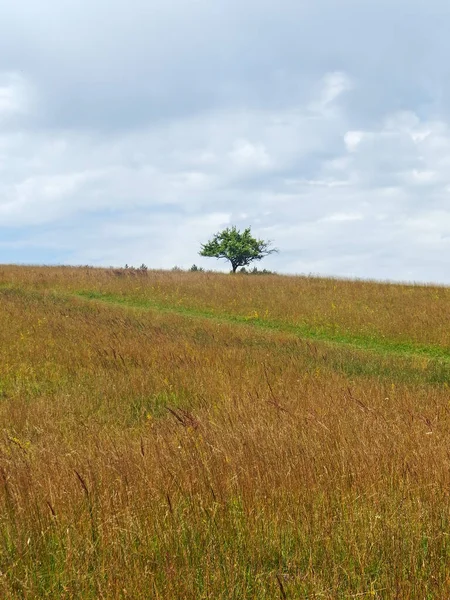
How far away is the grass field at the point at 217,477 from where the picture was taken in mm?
2818

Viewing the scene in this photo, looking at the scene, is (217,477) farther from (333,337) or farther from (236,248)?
(236,248)

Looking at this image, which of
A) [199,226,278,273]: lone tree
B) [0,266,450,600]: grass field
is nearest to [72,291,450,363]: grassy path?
[0,266,450,600]: grass field

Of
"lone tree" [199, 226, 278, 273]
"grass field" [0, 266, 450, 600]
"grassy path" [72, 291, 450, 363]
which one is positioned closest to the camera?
"grass field" [0, 266, 450, 600]

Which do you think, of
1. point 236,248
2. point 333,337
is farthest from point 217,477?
point 236,248

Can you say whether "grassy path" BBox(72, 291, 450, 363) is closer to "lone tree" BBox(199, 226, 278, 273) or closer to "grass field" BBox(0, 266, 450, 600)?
"grass field" BBox(0, 266, 450, 600)

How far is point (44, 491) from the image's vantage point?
3.72 m

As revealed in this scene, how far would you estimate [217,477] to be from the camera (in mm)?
3951

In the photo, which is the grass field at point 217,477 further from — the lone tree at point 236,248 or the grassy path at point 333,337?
the lone tree at point 236,248

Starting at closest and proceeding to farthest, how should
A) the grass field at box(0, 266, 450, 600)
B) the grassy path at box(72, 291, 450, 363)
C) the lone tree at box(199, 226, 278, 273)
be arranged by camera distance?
the grass field at box(0, 266, 450, 600), the grassy path at box(72, 291, 450, 363), the lone tree at box(199, 226, 278, 273)

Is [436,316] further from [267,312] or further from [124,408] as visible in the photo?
[124,408]

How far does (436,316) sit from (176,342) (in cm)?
999

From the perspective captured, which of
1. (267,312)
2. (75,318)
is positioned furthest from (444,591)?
(267,312)

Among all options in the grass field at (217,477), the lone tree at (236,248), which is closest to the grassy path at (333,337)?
the grass field at (217,477)

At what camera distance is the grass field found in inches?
111
